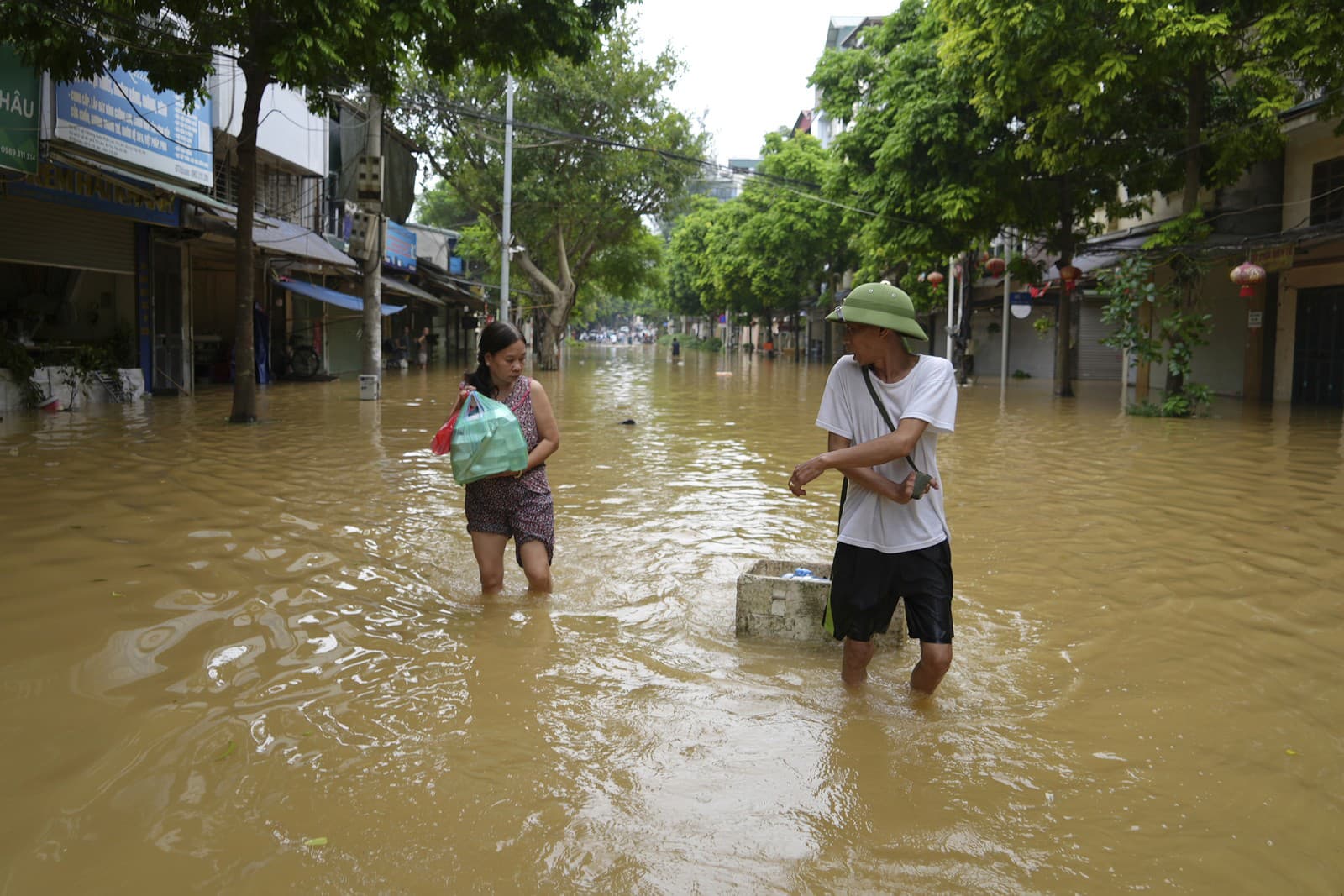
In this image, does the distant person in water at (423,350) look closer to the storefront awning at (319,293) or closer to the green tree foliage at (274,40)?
the storefront awning at (319,293)

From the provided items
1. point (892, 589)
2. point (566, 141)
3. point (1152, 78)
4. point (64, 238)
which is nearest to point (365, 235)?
point (64, 238)

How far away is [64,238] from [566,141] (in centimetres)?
A: 1612

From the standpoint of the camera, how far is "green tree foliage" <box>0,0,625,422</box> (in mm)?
9664

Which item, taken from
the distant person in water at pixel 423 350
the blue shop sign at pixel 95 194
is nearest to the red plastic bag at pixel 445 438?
the blue shop sign at pixel 95 194

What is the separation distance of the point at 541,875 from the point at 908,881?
1.03 metres

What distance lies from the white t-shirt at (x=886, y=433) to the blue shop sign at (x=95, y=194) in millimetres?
12184

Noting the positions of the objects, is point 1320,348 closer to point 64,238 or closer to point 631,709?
point 631,709

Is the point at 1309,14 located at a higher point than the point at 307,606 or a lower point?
higher

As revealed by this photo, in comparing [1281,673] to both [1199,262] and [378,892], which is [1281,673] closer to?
[378,892]

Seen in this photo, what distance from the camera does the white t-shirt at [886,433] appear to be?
3.87 m

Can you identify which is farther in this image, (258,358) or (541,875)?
(258,358)

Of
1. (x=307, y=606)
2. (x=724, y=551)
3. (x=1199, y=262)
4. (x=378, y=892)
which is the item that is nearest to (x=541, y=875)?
(x=378, y=892)

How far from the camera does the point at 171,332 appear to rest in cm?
1836

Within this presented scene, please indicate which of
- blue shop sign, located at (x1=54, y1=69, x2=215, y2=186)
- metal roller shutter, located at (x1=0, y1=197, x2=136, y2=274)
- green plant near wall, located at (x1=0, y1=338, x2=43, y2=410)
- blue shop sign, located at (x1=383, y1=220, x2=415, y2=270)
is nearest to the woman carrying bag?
blue shop sign, located at (x1=54, y1=69, x2=215, y2=186)
